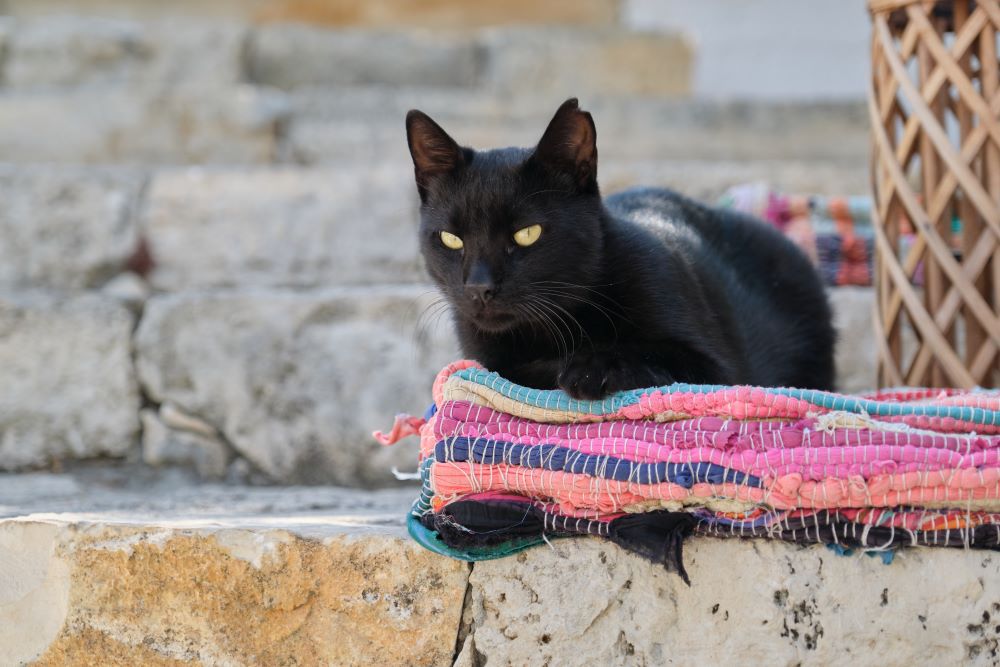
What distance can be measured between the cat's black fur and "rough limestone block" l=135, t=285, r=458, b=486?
0.60 m

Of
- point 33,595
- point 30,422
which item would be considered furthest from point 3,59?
point 33,595

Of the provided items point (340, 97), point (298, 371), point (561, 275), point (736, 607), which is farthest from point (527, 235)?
point (340, 97)

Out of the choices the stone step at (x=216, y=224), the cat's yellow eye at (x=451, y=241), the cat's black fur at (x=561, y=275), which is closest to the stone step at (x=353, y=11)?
the stone step at (x=216, y=224)

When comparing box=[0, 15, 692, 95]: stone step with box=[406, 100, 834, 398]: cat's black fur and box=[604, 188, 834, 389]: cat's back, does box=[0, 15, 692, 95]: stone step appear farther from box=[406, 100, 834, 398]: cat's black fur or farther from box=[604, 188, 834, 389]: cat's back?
box=[406, 100, 834, 398]: cat's black fur

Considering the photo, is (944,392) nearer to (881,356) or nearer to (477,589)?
(881,356)

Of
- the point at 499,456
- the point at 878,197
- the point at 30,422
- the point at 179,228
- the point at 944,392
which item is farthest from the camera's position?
the point at 179,228

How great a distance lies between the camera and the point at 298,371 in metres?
2.00

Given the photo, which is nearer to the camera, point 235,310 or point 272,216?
point 235,310

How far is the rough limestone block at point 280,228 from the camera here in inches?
88.4

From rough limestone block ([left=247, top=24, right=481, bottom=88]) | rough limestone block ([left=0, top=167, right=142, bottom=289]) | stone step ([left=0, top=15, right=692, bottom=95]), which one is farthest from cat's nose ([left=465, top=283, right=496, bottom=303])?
rough limestone block ([left=247, top=24, right=481, bottom=88])

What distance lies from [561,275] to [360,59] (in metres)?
2.39

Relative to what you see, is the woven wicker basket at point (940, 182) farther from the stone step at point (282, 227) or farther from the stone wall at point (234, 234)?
the stone step at point (282, 227)

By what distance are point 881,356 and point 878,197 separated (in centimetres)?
26

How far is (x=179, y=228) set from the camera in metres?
2.24
